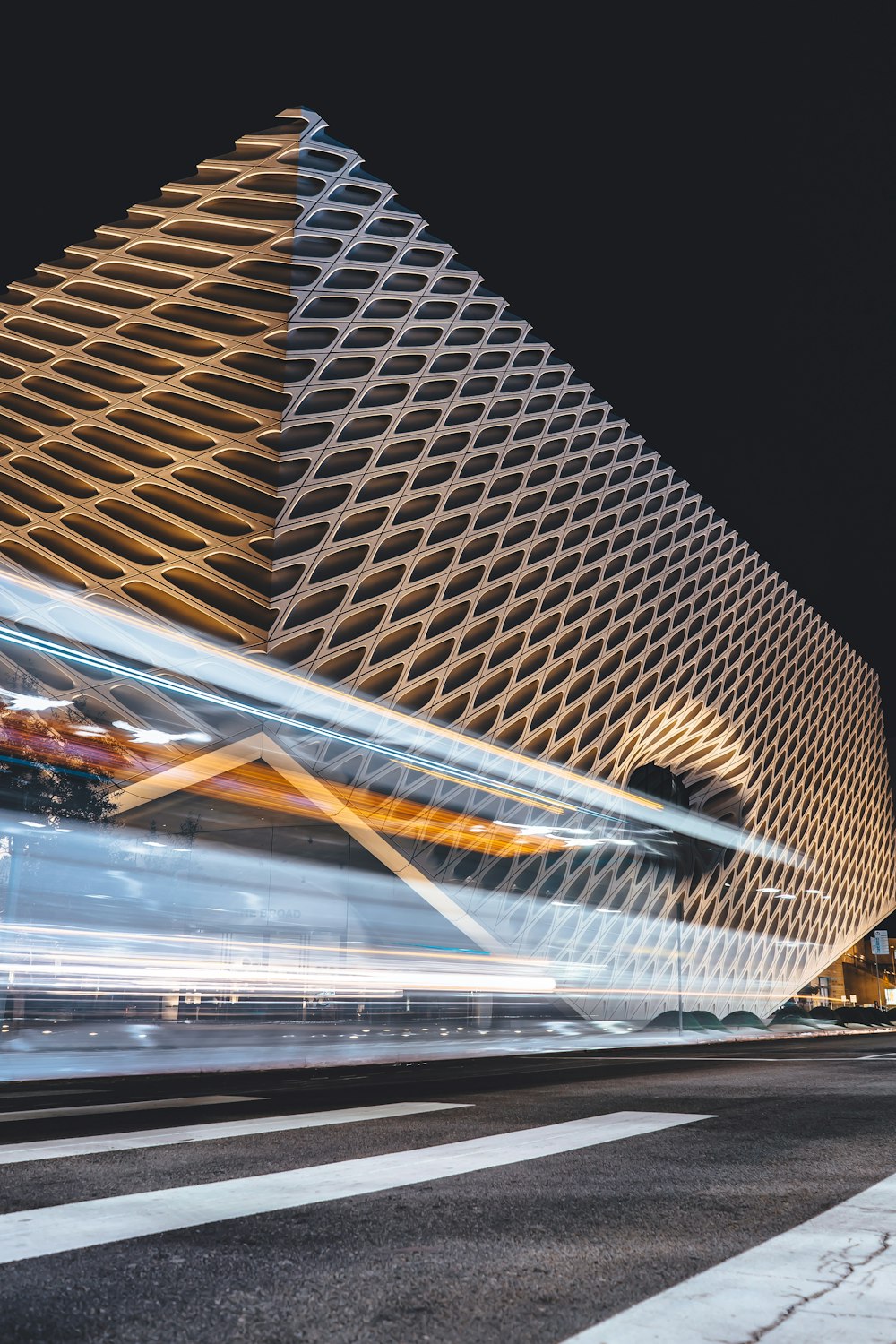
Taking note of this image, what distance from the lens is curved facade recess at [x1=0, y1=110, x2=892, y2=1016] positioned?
28562 millimetres

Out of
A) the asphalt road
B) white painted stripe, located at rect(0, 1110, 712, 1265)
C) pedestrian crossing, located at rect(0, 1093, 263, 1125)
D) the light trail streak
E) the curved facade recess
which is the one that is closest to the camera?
the asphalt road

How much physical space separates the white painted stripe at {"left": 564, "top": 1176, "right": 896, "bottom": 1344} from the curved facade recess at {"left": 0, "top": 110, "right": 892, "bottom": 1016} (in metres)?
19.9

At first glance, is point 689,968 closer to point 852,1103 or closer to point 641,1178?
point 852,1103

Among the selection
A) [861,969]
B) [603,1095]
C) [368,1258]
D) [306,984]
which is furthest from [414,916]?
[861,969]

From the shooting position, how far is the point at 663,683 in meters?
45.5

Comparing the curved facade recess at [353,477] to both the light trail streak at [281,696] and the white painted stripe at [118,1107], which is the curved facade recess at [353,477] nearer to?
the light trail streak at [281,696]

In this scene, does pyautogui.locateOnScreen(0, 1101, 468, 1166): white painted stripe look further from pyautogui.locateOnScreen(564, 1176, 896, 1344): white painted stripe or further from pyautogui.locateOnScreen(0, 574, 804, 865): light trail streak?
pyautogui.locateOnScreen(0, 574, 804, 865): light trail streak

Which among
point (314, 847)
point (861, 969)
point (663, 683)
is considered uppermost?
point (663, 683)

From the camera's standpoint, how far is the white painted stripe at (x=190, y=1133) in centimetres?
473

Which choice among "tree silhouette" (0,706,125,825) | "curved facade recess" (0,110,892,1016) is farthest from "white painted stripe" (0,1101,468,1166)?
"curved facade recess" (0,110,892,1016)

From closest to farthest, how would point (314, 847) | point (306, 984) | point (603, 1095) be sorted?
1. point (603, 1095)
2. point (306, 984)
3. point (314, 847)

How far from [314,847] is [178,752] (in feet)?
18.2

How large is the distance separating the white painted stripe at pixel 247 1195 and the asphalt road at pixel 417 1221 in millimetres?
23

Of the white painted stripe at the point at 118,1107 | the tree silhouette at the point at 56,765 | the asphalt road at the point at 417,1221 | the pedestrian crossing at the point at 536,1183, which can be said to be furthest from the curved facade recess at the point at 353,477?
the pedestrian crossing at the point at 536,1183
